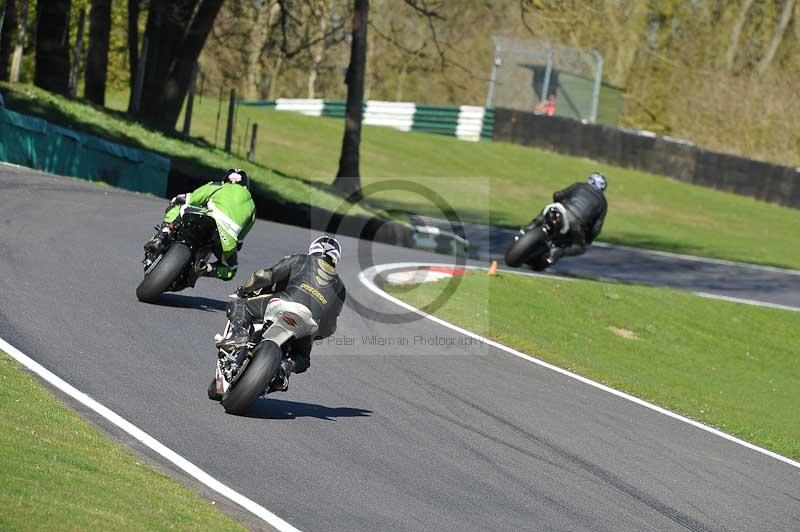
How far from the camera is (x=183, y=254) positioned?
1134cm

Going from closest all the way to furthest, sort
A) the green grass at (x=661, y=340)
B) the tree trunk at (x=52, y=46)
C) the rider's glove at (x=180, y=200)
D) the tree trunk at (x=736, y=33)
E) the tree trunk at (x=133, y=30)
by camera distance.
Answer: the rider's glove at (x=180, y=200) → the green grass at (x=661, y=340) → the tree trunk at (x=52, y=46) → the tree trunk at (x=133, y=30) → the tree trunk at (x=736, y=33)

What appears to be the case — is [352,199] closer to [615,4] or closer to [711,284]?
[711,284]

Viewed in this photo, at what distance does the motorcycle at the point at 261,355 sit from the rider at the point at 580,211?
1088 cm

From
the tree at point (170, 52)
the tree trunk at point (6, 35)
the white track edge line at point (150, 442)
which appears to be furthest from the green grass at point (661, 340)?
the tree trunk at point (6, 35)

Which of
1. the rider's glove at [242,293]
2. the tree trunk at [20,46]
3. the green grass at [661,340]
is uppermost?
the tree trunk at [20,46]

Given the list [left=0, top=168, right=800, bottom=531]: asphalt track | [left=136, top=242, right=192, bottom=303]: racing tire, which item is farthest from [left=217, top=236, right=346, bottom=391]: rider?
[left=136, top=242, right=192, bottom=303]: racing tire

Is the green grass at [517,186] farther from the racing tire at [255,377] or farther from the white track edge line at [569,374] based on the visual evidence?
the racing tire at [255,377]

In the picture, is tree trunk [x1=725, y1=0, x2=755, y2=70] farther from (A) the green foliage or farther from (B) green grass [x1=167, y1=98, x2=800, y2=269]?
(B) green grass [x1=167, y1=98, x2=800, y2=269]

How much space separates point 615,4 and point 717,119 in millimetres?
8873

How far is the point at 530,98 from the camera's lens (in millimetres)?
52406

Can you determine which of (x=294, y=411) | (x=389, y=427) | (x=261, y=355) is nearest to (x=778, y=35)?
(x=389, y=427)

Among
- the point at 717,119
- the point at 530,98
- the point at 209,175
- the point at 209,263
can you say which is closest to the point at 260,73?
the point at 530,98

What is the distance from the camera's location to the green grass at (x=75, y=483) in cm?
558

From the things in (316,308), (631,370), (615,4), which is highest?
(615,4)
